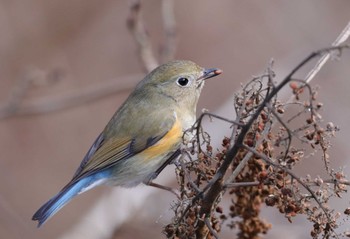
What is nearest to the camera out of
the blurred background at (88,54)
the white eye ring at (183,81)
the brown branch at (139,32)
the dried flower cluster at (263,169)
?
the dried flower cluster at (263,169)

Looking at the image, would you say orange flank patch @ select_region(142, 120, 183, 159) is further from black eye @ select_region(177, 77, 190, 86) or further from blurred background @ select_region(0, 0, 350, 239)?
blurred background @ select_region(0, 0, 350, 239)

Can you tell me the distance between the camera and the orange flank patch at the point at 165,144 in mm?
4391

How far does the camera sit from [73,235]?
5.05 meters

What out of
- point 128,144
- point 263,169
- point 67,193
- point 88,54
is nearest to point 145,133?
point 128,144

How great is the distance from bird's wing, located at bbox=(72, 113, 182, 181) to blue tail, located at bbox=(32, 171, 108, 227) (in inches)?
1.7

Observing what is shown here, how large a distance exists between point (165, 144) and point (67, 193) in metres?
0.65

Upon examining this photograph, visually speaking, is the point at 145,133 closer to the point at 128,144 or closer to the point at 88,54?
the point at 128,144

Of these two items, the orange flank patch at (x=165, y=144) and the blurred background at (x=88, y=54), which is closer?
the orange flank patch at (x=165, y=144)

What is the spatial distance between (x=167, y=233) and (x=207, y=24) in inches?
228

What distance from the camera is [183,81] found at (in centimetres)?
473

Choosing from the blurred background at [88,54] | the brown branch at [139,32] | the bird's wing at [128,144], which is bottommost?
the bird's wing at [128,144]

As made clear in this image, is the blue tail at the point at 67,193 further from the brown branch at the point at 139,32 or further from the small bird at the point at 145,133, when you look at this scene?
the brown branch at the point at 139,32

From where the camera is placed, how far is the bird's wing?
4.46m

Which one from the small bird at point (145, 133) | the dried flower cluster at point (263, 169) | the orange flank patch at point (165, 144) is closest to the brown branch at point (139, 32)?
the small bird at point (145, 133)
